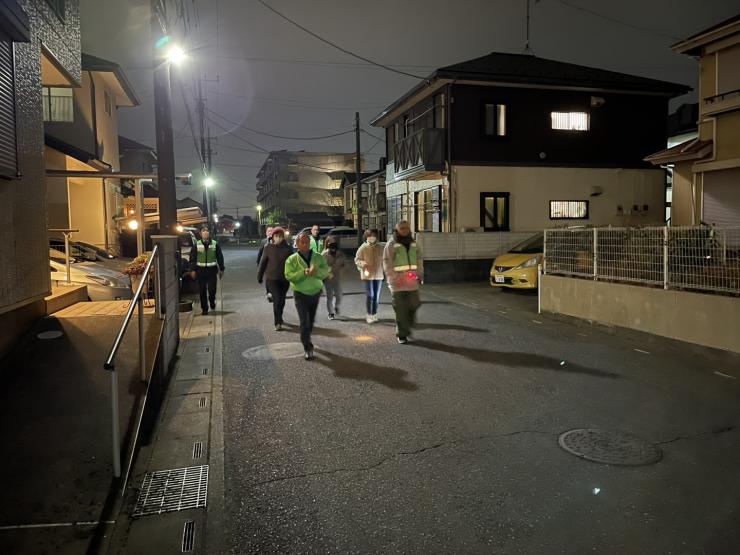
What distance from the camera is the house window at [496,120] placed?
20172 mm

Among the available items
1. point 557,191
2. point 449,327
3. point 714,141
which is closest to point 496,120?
point 557,191

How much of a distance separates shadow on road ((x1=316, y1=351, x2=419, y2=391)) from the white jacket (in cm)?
271

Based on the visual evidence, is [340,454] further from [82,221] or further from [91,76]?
[91,76]

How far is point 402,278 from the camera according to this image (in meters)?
8.70

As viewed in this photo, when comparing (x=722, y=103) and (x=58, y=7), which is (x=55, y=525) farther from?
(x=722, y=103)

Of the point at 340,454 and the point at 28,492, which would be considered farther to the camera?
the point at 340,454

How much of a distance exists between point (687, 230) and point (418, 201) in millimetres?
16126

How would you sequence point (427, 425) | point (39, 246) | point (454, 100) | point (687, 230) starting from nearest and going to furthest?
point (427, 425)
point (39, 246)
point (687, 230)
point (454, 100)

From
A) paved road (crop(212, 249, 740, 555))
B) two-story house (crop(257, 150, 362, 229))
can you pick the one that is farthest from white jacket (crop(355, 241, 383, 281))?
two-story house (crop(257, 150, 362, 229))

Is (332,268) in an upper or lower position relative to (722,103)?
lower

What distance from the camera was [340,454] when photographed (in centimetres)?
458

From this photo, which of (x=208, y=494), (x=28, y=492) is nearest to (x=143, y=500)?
(x=208, y=494)

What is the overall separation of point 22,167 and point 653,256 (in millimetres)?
8846

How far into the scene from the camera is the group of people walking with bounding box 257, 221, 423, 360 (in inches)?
315
